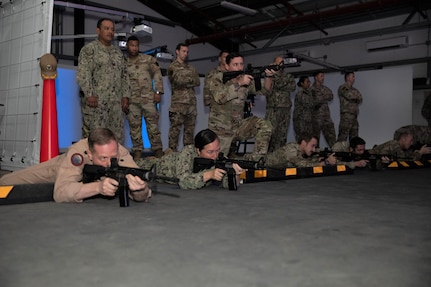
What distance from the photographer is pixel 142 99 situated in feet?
19.8

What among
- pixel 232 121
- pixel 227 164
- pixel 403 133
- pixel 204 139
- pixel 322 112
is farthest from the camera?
pixel 322 112

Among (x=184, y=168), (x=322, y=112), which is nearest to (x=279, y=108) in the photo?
(x=322, y=112)

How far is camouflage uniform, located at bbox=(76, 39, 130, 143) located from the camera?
4820 millimetres

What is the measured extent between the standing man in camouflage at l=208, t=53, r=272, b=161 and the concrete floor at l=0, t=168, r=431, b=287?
1.73 meters

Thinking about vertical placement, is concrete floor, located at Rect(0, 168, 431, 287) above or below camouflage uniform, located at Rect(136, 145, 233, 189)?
below

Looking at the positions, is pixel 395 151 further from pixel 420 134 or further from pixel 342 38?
pixel 342 38

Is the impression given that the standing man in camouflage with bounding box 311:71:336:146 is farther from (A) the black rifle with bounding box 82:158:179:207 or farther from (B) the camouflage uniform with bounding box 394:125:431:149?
(A) the black rifle with bounding box 82:158:179:207

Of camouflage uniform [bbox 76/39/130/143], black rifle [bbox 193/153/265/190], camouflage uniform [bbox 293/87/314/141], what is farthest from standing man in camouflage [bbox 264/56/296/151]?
black rifle [bbox 193/153/265/190]

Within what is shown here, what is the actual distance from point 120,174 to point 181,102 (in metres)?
3.90

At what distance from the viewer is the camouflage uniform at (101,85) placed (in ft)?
15.8

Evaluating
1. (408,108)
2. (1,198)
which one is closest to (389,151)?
(408,108)

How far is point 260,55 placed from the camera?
1514 centimetres

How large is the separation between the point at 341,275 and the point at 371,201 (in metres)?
1.95

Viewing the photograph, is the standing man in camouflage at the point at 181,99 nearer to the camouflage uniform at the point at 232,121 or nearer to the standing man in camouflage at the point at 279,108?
the camouflage uniform at the point at 232,121
